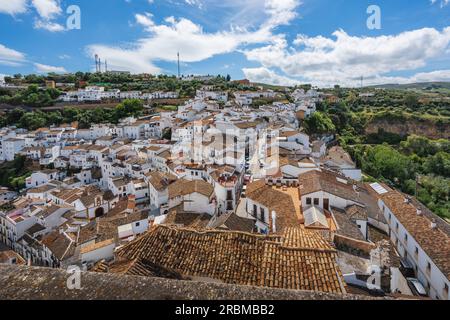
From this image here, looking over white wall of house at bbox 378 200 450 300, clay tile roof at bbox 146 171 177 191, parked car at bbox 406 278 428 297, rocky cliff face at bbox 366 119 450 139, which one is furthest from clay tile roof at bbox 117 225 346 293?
rocky cliff face at bbox 366 119 450 139

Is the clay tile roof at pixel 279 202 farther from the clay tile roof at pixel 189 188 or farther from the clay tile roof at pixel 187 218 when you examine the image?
the clay tile roof at pixel 187 218

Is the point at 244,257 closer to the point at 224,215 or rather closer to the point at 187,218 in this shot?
the point at 224,215

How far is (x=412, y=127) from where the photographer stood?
6600cm

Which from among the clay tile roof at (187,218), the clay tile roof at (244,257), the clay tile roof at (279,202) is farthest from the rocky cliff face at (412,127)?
the clay tile roof at (244,257)

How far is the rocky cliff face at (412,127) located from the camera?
64.7m

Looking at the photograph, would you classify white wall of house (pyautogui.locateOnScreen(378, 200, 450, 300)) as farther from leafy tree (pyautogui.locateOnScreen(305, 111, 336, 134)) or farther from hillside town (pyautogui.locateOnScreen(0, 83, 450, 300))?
leafy tree (pyautogui.locateOnScreen(305, 111, 336, 134))

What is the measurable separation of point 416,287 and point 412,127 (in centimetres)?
6301

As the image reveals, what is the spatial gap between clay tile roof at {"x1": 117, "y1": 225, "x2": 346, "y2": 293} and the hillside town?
31mm

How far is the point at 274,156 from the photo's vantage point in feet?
97.3

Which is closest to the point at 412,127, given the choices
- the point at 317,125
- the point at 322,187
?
the point at 317,125
